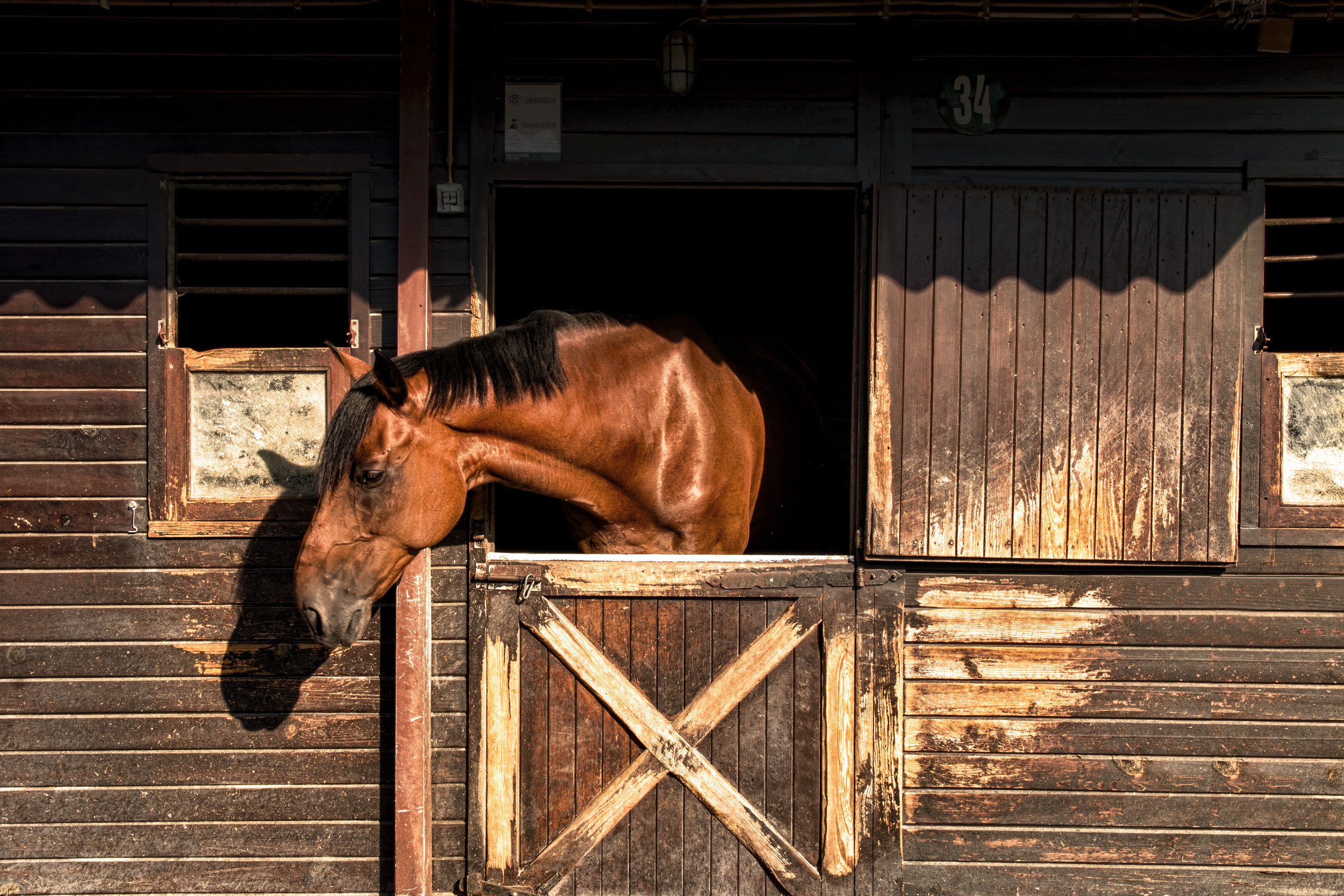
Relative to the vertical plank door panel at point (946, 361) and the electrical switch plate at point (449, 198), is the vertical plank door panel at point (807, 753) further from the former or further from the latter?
the electrical switch plate at point (449, 198)

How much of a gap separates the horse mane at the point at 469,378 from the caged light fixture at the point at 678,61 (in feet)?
3.09

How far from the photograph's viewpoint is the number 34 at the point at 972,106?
113 inches

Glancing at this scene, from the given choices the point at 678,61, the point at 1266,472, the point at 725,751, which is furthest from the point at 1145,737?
the point at 678,61

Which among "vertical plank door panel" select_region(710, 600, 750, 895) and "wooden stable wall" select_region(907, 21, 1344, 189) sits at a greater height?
A: "wooden stable wall" select_region(907, 21, 1344, 189)

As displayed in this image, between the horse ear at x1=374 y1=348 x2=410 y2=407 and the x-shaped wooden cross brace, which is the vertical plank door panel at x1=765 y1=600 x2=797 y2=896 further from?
the horse ear at x1=374 y1=348 x2=410 y2=407

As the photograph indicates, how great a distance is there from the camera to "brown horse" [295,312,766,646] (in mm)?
2461

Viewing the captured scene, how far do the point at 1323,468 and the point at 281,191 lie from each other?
152 inches

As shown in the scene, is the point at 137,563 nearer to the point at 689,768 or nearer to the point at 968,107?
the point at 689,768

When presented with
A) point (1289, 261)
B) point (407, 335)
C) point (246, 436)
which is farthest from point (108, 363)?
point (1289, 261)

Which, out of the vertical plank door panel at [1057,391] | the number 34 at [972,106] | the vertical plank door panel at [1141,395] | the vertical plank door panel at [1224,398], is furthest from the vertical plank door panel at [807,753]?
the number 34 at [972,106]

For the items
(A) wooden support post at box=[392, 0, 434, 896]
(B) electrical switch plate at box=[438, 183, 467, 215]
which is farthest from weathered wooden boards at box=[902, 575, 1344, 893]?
(B) electrical switch plate at box=[438, 183, 467, 215]

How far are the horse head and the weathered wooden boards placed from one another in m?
1.73

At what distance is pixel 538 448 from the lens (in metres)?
2.71

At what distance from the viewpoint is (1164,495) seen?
9.05ft
